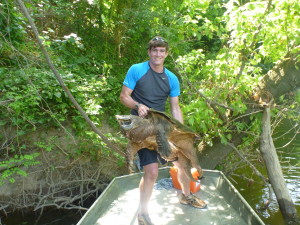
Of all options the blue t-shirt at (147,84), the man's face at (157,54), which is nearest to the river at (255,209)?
the blue t-shirt at (147,84)

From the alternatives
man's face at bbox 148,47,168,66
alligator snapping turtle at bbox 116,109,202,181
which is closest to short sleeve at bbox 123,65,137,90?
man's face at bbox 148,47,168,66

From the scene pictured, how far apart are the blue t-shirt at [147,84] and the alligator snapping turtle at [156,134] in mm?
295

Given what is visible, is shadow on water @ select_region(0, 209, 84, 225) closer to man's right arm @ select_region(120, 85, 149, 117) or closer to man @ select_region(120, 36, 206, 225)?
man @ select_region(120, 36, 206, 225)

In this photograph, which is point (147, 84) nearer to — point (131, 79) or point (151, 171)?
point (131, 79)

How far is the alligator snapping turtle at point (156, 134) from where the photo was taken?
98.7 inches

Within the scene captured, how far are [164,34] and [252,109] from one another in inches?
92.3

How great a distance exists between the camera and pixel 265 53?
453cm

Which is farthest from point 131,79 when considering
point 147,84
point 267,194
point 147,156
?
point 267,194

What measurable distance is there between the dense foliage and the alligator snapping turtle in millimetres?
1371

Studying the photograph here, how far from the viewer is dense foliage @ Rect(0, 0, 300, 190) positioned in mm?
3930

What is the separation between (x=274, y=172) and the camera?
4832 millimetres

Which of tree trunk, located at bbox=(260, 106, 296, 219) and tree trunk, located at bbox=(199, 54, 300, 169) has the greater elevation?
tree trunk, located at bbox=(199, 54, 300, 169)

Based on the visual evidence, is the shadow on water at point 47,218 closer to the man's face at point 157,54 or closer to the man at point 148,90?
the man at point 148,90

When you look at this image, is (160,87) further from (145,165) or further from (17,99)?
(17,99)
